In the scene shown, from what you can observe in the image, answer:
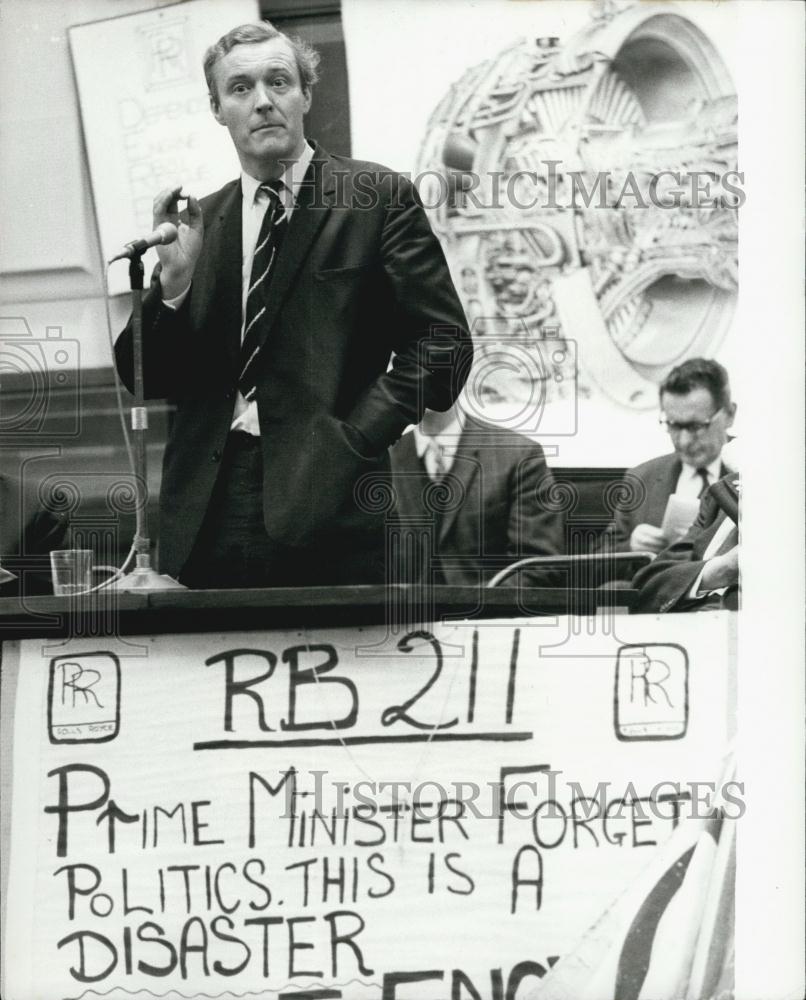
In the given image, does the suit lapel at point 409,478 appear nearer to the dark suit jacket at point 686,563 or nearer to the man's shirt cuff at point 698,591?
the dark suit jacket at point 686,563

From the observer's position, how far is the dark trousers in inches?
186

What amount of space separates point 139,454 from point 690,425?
1868 millimetres

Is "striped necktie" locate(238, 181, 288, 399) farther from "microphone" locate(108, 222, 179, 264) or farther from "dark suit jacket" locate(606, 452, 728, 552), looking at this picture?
"dark suit jacket" locate(606, 452, 728, 552)

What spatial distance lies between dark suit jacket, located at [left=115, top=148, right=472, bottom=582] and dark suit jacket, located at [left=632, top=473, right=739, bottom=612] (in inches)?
35.8

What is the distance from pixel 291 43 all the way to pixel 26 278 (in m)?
1.19

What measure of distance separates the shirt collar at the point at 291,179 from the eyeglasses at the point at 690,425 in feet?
4.82

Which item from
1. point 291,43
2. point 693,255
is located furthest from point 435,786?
point 291,43

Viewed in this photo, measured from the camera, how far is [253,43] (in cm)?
474

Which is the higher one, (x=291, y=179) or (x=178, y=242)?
(x=291, y=179)

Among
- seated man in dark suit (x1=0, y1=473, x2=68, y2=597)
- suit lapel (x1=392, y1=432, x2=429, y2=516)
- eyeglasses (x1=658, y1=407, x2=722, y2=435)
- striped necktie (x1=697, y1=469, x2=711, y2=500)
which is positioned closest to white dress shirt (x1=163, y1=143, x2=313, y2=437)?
suit lapel (x1=392, y1=432, x2=429, y2=516)

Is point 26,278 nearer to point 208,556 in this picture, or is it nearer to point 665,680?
point 208,556

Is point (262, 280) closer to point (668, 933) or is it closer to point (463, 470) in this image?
point (463, 470)

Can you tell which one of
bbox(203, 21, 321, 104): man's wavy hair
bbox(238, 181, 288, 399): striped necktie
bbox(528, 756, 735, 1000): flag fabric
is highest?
bbox(203, 21, 321, 104): man's wavy hair

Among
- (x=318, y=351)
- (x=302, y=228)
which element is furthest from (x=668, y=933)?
(x=302, y=228)
